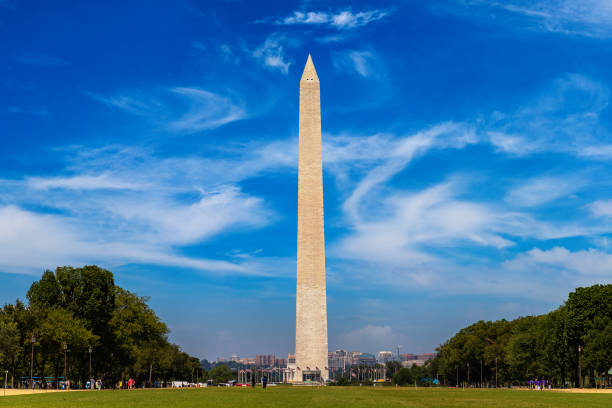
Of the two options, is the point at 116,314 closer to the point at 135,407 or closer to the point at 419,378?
the point at 135,407

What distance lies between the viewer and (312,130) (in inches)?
2753

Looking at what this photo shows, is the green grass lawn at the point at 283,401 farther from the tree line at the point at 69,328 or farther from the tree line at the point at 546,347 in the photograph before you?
the tree line at the point at 546,347

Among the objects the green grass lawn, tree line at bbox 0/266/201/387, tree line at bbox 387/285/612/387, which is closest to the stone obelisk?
tree line at bbox 0/266/201/387

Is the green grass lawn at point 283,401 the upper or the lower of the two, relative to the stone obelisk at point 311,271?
lower

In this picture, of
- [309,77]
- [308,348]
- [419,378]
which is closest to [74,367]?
[308,348]

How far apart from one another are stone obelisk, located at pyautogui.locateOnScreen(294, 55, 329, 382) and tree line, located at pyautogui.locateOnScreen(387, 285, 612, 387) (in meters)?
23.3

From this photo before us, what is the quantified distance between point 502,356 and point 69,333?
189 feet

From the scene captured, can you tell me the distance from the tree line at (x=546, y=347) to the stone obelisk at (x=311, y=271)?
23.3 meters

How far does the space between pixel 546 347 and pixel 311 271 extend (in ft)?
83.4

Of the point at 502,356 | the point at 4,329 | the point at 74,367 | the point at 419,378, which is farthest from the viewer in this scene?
the point at 419,378

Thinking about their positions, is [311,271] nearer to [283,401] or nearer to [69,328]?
[69,328]

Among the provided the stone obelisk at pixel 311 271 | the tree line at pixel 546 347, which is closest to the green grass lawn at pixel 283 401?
A: the tree line at pixel 546 347

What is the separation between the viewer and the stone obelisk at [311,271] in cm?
6875

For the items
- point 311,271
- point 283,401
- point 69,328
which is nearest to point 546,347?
point 311,271
